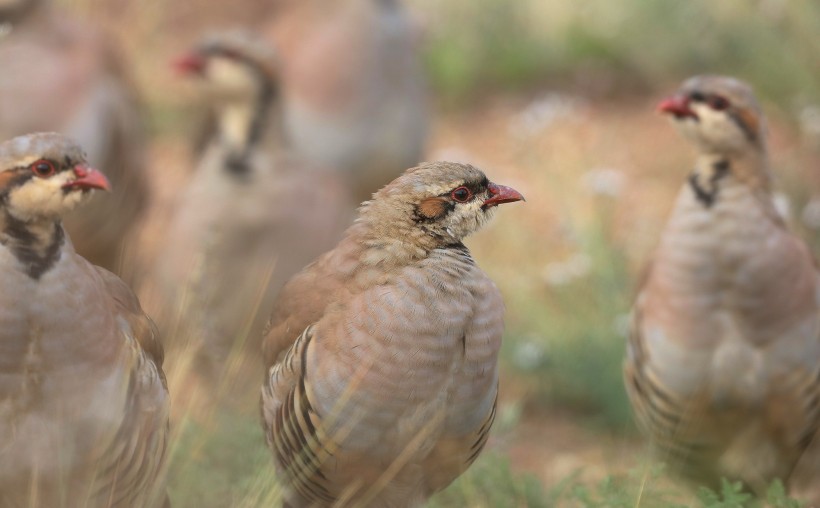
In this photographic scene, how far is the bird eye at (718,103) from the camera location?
4.29 metres

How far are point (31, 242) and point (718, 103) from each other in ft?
7.40

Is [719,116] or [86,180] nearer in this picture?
[86,180]

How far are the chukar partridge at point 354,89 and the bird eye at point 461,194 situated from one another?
3.49 m

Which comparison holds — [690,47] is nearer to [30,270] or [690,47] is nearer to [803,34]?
[803,34]

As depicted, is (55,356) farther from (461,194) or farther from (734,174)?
(734,174)

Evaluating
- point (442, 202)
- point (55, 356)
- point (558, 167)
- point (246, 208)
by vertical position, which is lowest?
point (558, 167)

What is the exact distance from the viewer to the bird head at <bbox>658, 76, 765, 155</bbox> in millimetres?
4273

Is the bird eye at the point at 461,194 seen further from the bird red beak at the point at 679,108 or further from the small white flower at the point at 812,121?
the small white flower at the point at 812,121

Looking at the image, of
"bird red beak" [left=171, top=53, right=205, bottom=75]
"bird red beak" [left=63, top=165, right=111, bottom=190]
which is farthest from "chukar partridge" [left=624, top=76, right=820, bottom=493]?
"bird red beak" [left=171, top=53, right=205, bottom=75]

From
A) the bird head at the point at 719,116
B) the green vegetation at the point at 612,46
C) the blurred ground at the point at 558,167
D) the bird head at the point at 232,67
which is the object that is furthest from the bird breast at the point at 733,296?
the green vegetation at the point at 612,46

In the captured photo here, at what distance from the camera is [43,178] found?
10.3 ft

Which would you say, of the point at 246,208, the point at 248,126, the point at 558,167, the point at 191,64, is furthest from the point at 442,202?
the point at 558,167

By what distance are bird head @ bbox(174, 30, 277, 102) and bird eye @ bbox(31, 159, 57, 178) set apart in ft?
9.51

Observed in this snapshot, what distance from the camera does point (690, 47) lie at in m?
9.03
